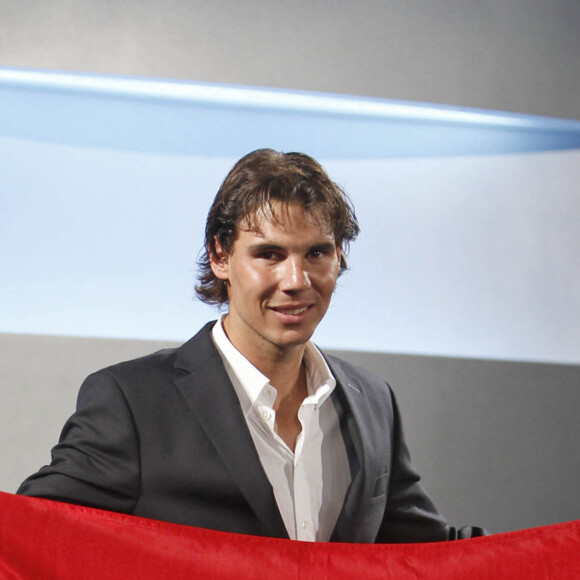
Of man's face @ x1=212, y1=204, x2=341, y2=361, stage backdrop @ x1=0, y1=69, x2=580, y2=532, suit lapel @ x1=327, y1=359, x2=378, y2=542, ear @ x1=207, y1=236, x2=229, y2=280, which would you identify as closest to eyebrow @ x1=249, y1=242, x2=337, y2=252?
man's face @ x1=212, y1=204, x2=341, y2=361

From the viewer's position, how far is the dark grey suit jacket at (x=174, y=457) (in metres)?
1.13

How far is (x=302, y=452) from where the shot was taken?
129cm

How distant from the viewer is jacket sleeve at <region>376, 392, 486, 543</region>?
4.52 feet

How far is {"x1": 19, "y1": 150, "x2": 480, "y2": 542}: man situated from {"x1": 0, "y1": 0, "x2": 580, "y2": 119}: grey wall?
3.21 feet

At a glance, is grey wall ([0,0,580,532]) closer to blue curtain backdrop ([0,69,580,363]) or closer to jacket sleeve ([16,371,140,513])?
blue curtain backdrop ([0,69,580,363])

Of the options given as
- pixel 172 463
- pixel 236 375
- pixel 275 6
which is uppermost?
pixel 275 6

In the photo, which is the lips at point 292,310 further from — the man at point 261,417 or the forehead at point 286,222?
the forehead at point 286,222

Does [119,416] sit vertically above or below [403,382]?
below

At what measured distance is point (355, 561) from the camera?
1128 millimetres

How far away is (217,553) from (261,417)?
0.25m

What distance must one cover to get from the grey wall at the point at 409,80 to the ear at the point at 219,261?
0.78 meters

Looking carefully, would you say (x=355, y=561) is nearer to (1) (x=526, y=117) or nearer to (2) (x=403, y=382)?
(2) (x=403, y=382)

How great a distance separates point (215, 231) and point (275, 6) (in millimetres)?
1173

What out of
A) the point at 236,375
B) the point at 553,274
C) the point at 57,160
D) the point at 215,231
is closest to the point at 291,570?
the point at 236,375
